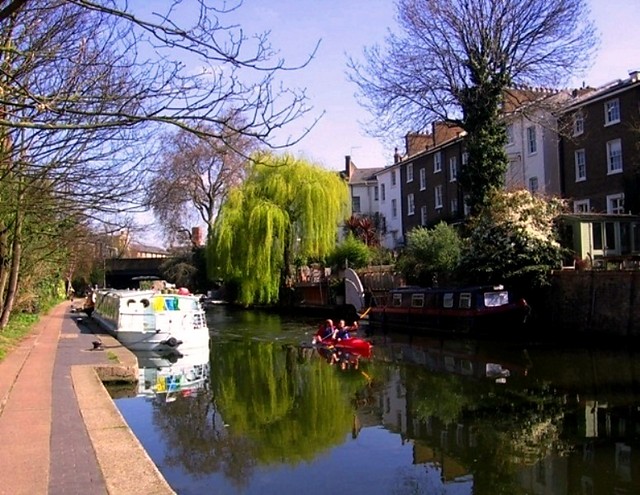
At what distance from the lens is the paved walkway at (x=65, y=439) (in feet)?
21.2

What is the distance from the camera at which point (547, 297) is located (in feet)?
86.2

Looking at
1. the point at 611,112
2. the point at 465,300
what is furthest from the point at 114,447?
the point at 611,112

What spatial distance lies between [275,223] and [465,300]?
17660mm

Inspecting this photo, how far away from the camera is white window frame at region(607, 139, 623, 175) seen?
31.6 m

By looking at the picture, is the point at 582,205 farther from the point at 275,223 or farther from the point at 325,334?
the point at 275,223

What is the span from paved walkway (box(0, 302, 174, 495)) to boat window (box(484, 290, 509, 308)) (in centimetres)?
1543

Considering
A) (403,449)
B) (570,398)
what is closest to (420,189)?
(570,398)

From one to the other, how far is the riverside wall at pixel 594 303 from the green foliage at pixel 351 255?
16.5m

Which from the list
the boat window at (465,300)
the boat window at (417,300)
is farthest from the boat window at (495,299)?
the boat window at (417,300)

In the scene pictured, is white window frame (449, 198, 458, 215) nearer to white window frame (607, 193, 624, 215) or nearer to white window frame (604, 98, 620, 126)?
white window frame (607, 193, 624, 215)

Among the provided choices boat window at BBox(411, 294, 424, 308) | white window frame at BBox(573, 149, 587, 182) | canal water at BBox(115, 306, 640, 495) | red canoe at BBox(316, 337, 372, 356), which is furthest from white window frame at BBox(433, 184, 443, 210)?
canal water at BBox(115, 306, 640, 495)

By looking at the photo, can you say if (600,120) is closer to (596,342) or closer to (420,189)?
(596,342)

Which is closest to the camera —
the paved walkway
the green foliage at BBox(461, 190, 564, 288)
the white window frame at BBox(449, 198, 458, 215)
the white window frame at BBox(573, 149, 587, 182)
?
the paved walkway

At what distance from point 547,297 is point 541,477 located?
18026mm
